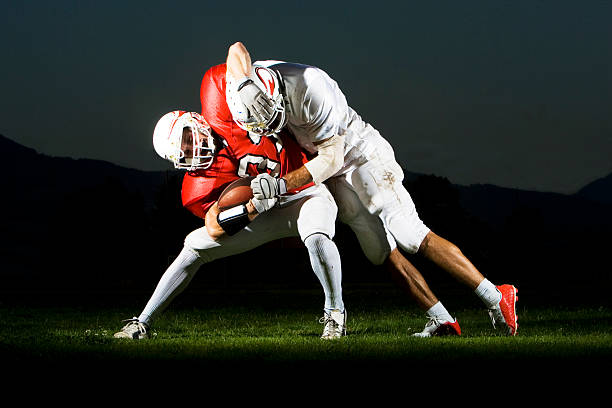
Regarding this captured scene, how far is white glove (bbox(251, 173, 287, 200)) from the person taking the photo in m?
4.84

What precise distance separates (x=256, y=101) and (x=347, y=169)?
1.02 meters

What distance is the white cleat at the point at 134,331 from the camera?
5.27 m

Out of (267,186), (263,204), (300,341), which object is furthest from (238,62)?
(300,341)

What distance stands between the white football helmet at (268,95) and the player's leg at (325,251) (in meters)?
0.65

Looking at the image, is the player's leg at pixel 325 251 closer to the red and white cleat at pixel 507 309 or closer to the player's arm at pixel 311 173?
the player's arm at pixel 311 173

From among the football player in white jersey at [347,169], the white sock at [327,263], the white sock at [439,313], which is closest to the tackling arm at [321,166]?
the football player in white jersey at [347,169]

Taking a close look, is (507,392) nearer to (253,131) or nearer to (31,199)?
(253,131)

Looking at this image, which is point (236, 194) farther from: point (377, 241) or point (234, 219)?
point (377, 241)

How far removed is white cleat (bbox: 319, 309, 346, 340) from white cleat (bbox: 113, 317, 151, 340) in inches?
46.5

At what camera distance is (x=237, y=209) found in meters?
5.04

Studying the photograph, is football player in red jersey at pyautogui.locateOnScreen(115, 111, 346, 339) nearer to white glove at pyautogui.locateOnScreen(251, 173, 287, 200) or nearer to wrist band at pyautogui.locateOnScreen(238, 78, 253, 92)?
white glove at pyautogui.locateOnScreen(251, 173, 287, 200)

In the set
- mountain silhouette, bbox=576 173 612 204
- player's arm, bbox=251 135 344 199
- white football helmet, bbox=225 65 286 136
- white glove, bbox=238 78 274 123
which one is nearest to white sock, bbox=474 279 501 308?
player's arm, bbox=251 135 344 199

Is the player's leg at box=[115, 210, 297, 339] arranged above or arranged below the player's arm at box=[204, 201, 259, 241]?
below

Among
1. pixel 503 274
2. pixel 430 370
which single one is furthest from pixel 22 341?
pixel 503 274
